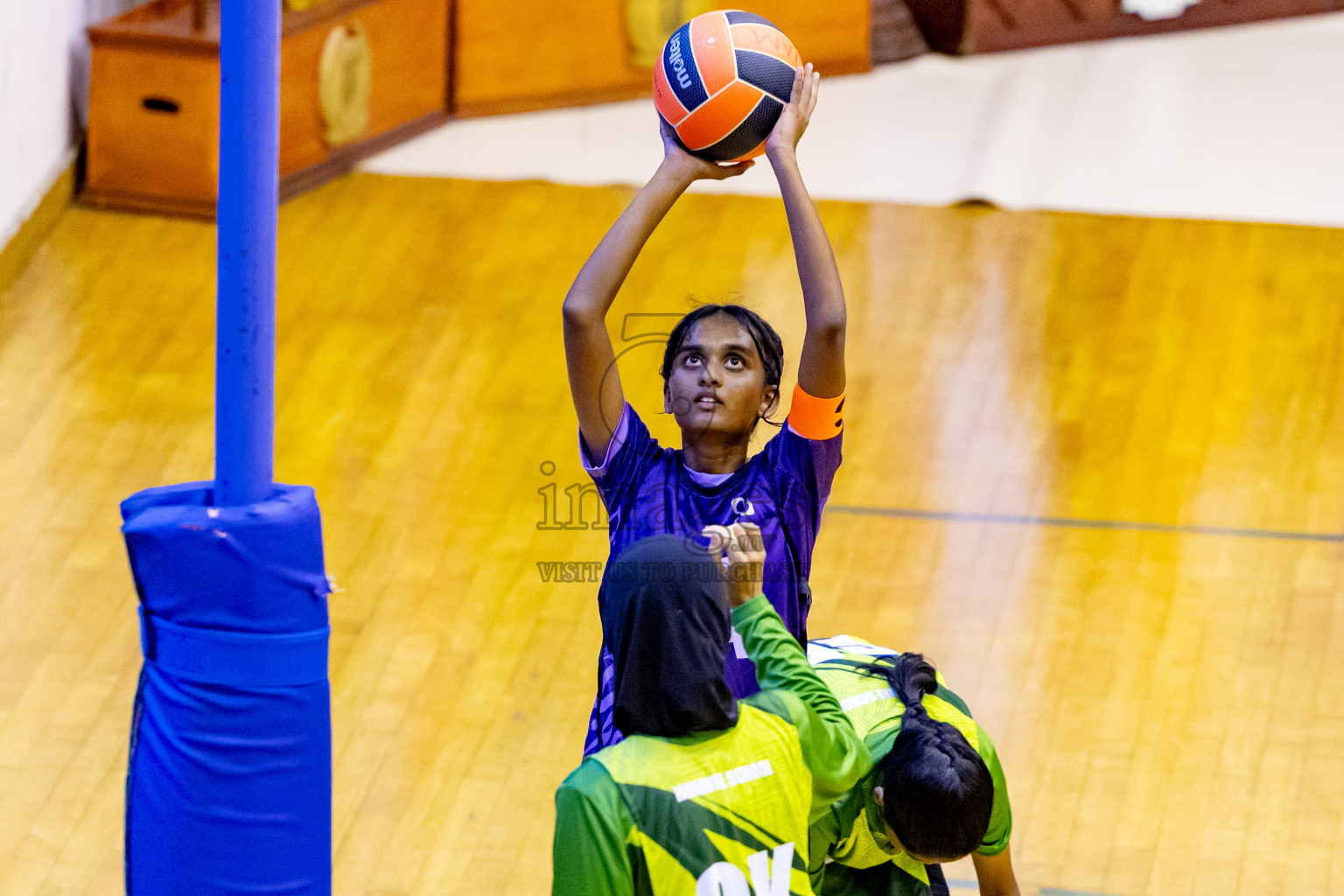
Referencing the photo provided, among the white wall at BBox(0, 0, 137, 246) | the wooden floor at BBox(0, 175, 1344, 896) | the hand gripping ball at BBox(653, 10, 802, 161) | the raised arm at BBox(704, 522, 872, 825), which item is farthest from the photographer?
the white wall at BBox(0, 0, 137, 246)

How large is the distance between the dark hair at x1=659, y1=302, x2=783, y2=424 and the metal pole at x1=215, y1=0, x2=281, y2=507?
2.32ft

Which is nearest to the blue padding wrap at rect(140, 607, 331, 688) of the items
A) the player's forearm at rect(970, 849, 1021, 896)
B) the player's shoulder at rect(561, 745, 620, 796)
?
the player's shoulder at rect(561, 745, 620, 796)

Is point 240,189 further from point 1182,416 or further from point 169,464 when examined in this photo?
point 1182,416

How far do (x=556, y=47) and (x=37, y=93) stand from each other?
2.30 metres

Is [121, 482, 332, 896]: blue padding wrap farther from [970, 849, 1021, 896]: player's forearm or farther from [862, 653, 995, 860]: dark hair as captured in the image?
[970, 849, 1021, 896]: player's forearm

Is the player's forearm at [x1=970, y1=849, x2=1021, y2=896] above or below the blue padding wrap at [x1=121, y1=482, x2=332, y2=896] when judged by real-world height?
below

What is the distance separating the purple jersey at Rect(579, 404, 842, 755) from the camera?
97.5 inches

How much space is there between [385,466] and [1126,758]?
7.79 feet

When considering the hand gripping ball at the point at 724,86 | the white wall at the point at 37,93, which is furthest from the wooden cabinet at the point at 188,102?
the hand gripping ball at the point at 724,86

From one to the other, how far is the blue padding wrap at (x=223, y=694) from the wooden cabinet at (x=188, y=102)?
4143mm

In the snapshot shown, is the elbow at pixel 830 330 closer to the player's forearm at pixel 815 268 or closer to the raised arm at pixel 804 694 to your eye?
the player's forearm at pixel 815 268

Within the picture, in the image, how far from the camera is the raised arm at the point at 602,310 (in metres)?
2.46

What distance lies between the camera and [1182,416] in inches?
206

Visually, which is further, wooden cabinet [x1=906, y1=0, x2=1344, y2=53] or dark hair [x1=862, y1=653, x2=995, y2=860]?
wooden cabinet [x1=906, y1=0, x2=1344, y2=53]
